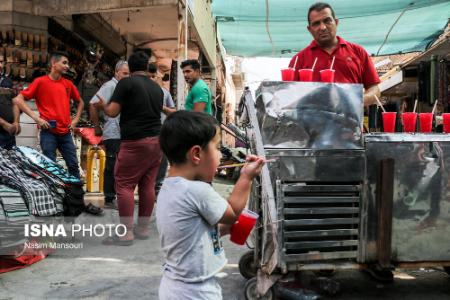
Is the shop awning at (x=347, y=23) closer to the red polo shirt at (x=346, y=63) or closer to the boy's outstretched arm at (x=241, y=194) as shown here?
the red polo shirt at (x=346, y=63)

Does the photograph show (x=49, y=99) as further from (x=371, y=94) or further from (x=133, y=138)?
(x=371, y=94)

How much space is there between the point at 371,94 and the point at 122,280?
89.7 inches

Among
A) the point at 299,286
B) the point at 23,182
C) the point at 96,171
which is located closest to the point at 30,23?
the point at 96,171

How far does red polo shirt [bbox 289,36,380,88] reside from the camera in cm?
315

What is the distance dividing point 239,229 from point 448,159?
151 cm

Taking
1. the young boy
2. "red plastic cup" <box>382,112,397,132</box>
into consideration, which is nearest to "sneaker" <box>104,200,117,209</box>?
"red plastic cup" <box>382,112,397,132</box>

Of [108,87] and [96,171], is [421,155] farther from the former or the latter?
[96,171]

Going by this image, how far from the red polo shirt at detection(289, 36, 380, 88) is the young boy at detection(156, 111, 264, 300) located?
6.13 ft

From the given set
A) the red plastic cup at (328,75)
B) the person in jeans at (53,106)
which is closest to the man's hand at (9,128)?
the person in jeans at (53,106)

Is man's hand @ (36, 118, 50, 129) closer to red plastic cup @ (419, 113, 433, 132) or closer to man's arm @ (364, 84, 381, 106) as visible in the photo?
man's arm @ (364, 84, 381, 106)

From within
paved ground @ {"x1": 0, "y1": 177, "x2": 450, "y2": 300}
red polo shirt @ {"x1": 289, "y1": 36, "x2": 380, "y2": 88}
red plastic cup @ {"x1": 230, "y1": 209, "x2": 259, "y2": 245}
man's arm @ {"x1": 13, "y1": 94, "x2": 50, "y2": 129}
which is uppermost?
red polo shirt @ {"x1": 289, "y1": 36, "x2": 380, "y2": 88}

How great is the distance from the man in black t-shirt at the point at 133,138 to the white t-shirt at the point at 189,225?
2.42 metres

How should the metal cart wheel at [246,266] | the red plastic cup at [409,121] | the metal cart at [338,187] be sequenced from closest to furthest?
the metal cart at [338,187], the red plastic cup at [409,121], the metal cart wheel at [246,266]

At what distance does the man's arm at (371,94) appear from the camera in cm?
302
